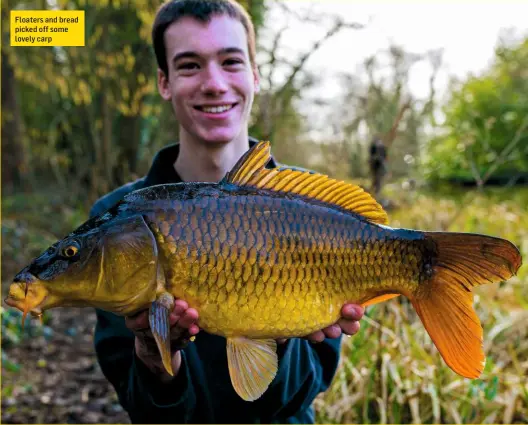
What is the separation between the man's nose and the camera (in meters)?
1.69

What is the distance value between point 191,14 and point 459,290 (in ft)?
4.11

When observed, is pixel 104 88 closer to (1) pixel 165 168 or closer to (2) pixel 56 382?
(2) pixel 56 382

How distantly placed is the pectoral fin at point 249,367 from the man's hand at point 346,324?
0.46 ft

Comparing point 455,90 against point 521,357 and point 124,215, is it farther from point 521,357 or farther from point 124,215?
point 124,215

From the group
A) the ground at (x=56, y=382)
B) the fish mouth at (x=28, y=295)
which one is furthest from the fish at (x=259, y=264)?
the ground at (x=56, y=382)

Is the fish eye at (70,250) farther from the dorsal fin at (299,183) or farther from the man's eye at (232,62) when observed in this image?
the man's eye at (232,62)

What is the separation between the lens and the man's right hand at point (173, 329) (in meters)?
1.12

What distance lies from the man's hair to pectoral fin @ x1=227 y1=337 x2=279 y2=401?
44.2 inches

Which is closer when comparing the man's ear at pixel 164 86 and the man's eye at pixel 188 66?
the man's eye at pixel 188 66

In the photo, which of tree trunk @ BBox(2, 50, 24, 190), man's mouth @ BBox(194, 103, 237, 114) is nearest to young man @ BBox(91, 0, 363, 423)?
man's mouth @ BBox(194, 103, 237, 114)

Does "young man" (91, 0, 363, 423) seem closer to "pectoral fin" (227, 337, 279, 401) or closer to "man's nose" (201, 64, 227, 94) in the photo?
"man's nose" (201, 64, 227, 94)

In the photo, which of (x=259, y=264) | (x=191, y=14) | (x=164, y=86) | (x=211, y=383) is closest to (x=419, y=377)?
(x=211, y=383)

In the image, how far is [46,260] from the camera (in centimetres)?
110

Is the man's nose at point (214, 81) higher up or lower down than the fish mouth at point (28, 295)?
higher up
